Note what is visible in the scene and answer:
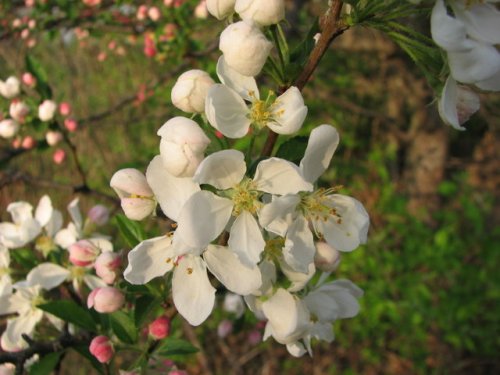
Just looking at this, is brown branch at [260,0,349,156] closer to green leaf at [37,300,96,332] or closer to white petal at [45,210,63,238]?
green leaf at [37,300,96,332]

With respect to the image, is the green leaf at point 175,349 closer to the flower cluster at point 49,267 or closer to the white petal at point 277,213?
the flower cluster at point 49,267

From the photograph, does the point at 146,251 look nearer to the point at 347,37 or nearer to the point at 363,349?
the point at 363,349

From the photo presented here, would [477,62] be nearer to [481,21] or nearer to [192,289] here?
[481,21]

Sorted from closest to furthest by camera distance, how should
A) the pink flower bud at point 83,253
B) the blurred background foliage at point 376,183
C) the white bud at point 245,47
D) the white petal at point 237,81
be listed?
the white bud at point 245,47 → the white petal at point 237,81 → the pink flower bud at point 83,253 → the blurred background foliage at point 376,183

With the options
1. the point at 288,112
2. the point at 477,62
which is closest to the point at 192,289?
the point at 288,112

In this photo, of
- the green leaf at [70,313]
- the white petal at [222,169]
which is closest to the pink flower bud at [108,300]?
the green leaf at [70,313]

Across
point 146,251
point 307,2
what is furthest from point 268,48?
point 307,2
